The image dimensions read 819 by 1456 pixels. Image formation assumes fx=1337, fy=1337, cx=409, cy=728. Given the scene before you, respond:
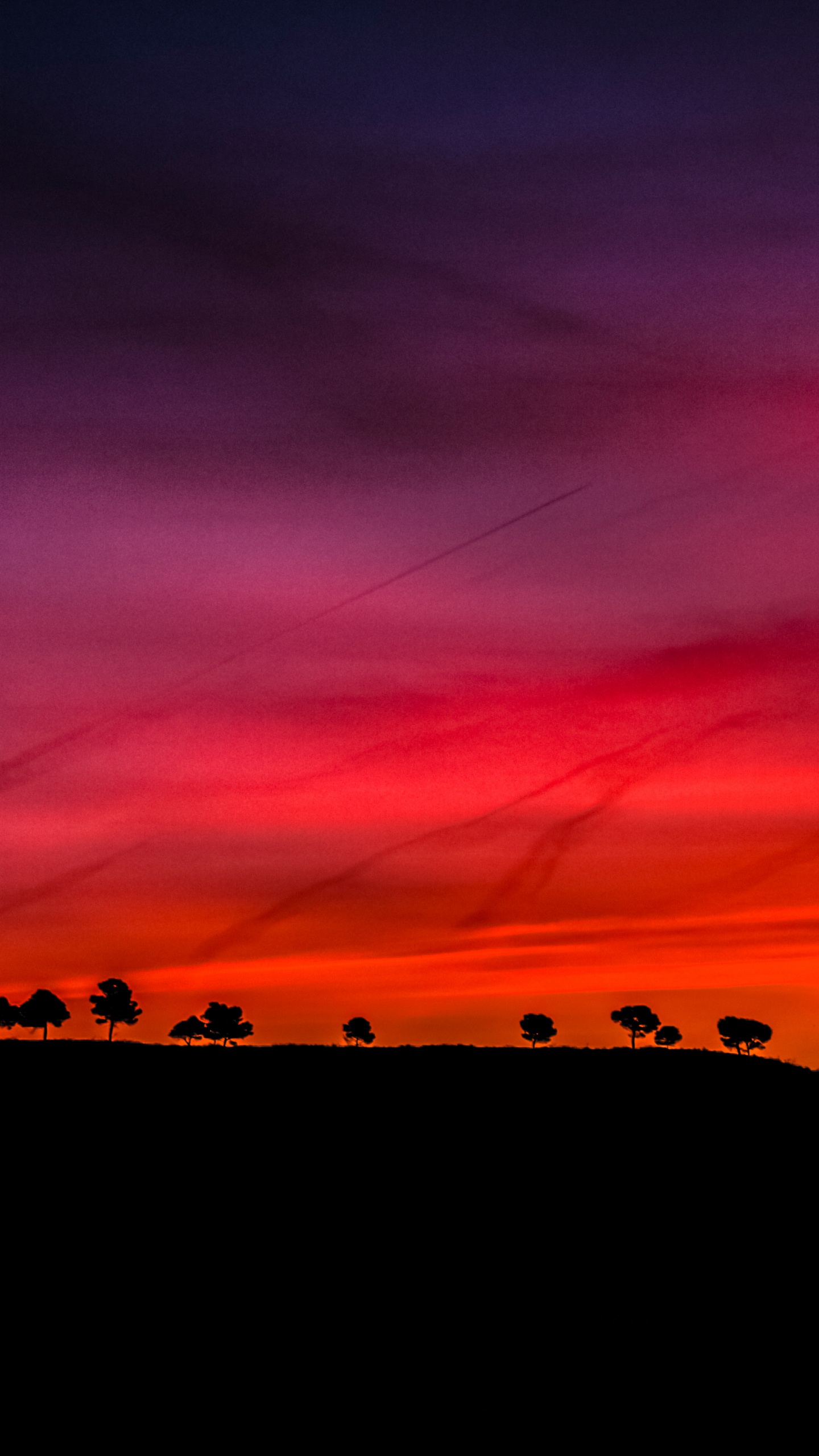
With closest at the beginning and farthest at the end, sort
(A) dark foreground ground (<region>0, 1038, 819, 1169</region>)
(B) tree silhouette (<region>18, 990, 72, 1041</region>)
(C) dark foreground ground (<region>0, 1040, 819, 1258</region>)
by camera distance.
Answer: (C) dark foreground ground (<region>0, 1040, 819, 1258</region>)
(A) dark foreground ground (<region>0, 1038, 819, 1169</region>)
(B) tree silhouette (<region>18, 990, 72, 1041</region>)

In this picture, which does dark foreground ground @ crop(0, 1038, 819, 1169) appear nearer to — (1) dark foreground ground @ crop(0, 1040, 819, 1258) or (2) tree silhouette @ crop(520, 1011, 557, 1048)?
(1) dark foreground ground @ crop(0, 1040, 819, 1258)

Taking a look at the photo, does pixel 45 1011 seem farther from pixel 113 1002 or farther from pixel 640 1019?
pixel 640 1019

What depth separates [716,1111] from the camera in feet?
209

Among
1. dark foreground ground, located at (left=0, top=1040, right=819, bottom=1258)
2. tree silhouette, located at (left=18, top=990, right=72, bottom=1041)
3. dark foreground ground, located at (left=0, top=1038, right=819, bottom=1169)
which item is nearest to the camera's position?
dark foreground ground, located at (left=0, top=1040, right=819, bottom=1258)

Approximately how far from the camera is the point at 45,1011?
139000 mm

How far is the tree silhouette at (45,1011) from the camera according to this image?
138750 mm

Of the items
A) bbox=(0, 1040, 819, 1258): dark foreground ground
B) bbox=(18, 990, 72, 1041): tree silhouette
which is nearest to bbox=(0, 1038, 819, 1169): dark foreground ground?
bbox=(0, 1040, 819, 1258): dark foreground ground

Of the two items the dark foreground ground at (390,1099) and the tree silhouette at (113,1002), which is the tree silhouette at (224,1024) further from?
the dark foreground ground at (390,1099)

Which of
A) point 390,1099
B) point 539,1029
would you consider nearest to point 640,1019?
point 539,1029

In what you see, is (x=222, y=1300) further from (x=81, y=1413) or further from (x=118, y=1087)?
(x=118, y=1087)

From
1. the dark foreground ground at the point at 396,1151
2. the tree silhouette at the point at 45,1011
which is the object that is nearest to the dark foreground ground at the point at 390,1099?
the dark foreground ground at the point at 396,1151

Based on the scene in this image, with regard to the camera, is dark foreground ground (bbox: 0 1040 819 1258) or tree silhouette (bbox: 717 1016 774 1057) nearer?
dark foreground ground (bbox: 0 1040 819 1258)

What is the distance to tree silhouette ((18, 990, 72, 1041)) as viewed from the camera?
139 metres

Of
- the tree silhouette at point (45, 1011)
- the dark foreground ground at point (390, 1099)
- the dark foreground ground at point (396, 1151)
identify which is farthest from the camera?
the tree silhouette at point (45, 1011)
